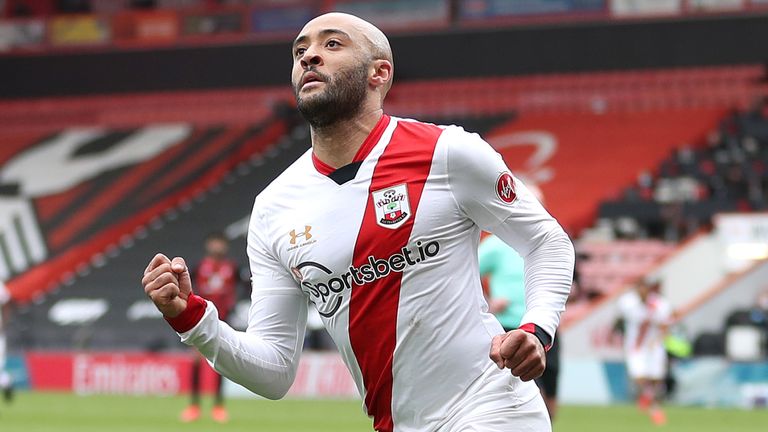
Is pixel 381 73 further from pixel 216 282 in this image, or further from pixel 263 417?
pixel 263 417

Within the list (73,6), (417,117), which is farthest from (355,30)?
(73,6)

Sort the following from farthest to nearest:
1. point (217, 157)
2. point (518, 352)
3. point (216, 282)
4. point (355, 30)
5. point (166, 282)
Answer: point (217, 157) → point (216, 282) → point (355, 30) → point (166, 282) → point (518, 352)

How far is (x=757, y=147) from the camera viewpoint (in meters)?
27.2

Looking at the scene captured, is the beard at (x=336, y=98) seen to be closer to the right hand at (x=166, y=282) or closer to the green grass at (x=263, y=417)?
the right hand at (x=166, y=282)

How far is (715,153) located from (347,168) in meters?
23.8

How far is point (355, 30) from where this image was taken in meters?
4.59

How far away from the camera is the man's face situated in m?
4.49

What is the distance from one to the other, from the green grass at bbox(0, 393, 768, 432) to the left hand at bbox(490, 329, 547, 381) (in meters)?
10.3

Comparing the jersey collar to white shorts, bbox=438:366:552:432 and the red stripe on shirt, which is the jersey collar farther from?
white shorts, bbox=438:366:552:432

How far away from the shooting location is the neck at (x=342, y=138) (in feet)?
15.2

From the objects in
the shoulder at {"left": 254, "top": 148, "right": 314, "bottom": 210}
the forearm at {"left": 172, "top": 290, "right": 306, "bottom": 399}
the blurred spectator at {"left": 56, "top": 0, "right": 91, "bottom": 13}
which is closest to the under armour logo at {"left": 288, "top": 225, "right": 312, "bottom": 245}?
the shoulder at {"left": 254, "top": 148, "right": 314, "bottom": 210}

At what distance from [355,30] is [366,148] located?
0.37 metres

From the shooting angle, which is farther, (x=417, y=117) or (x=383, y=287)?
(x=417, y=117)

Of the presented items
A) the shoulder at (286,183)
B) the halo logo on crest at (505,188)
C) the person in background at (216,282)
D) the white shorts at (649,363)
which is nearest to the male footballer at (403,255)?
the halo logo on crest at (505,188)
